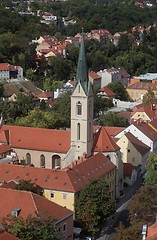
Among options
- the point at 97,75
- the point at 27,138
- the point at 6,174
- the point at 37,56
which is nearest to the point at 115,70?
the point at 97,75

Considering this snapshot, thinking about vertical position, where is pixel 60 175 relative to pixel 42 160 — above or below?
above

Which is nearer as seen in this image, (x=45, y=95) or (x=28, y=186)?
(x=28, y=186)

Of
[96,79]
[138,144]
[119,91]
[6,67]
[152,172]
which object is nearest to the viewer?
[152,172]

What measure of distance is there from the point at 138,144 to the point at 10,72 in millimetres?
38280

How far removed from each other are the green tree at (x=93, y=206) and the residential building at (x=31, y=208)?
2451mm

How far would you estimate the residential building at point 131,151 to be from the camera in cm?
5081

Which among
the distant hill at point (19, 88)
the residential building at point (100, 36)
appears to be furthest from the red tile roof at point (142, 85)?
the residential building at point (100, 36)

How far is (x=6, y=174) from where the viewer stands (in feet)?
133

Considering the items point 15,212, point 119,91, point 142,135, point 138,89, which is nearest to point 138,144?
point 142,135

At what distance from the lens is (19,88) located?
83.4 metres

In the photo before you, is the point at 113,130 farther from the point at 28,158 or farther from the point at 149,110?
the point at 149,110

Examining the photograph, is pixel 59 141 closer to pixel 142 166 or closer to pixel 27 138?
pixel 27 138

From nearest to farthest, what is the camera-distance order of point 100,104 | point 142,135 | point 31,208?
point 31,208
point 142,135
point 100,104

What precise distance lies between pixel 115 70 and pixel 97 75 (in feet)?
16.6
